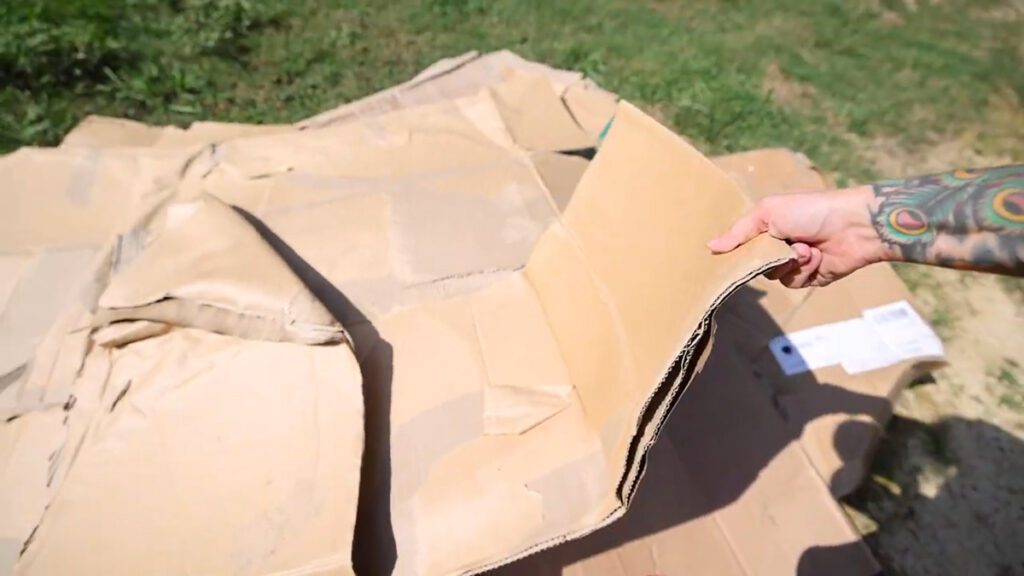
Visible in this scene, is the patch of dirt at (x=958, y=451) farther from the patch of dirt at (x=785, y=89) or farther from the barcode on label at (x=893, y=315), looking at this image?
the patch of dirt at (x=785, y=89)

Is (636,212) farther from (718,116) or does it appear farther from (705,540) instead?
(718,116)

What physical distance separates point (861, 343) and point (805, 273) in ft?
2.26

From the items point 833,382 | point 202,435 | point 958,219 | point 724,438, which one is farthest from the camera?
point 833,382

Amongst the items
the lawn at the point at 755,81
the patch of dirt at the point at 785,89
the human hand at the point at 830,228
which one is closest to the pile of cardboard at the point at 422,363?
the human hand at the point at 830,228

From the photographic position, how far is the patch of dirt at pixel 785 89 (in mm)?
2861

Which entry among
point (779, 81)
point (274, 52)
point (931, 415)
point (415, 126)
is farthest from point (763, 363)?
point (274, 52)

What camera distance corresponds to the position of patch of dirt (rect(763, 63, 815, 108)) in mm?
2861

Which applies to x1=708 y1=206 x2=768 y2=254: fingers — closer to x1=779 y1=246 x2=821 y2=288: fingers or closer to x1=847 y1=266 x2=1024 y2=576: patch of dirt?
x1=779 y1=246 x2=821 y2=288: fingers

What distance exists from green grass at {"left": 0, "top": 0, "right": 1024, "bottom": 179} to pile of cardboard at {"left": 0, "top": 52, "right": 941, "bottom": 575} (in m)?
0.89

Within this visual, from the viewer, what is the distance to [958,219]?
977 millimetres

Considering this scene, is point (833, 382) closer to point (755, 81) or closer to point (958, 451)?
point (958, 451)

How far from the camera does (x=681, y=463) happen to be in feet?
4.59

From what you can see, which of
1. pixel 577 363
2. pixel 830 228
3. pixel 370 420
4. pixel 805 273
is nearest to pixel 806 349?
pixel 805 273

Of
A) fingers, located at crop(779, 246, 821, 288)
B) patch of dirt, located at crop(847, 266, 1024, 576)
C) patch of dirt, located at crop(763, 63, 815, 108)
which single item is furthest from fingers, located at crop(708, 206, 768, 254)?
patch of dirt, located at crop(763, 63, 815, 108)
